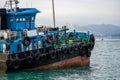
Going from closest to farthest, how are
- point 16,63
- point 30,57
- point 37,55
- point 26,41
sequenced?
point 16,63 → point 30,57 → point 26,41 → point 37,55

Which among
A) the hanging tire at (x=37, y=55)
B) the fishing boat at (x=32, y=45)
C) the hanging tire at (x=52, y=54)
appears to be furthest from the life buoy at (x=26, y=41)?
the hanging tire at (x=52, y=54)

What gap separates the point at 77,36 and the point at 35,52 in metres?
7.02

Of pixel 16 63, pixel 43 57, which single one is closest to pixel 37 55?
pixel 43 57

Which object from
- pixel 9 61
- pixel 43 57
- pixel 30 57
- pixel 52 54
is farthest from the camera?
pixel 52 54

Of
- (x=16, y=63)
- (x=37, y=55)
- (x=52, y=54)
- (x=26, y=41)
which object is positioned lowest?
(x=16, y=63)

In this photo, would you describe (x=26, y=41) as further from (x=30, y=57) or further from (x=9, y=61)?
(x=9, y=61)

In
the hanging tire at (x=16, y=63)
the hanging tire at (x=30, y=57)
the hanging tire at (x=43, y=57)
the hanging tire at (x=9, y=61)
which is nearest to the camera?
the hanging tire at (x=9, y=61)

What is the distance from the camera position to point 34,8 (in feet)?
107

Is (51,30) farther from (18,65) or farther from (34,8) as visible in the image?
(18,65)

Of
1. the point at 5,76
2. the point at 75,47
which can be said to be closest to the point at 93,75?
the point at 75,47

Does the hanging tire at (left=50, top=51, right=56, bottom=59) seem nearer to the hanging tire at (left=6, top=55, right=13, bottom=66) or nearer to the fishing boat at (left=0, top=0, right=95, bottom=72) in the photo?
the fishing boat at (left=0, top=0, right=95, bottom=72)

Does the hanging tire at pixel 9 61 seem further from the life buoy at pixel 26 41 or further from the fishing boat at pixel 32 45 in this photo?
the life buoy at pixel 26 41

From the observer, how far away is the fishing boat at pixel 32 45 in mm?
29469

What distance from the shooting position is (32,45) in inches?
1217
